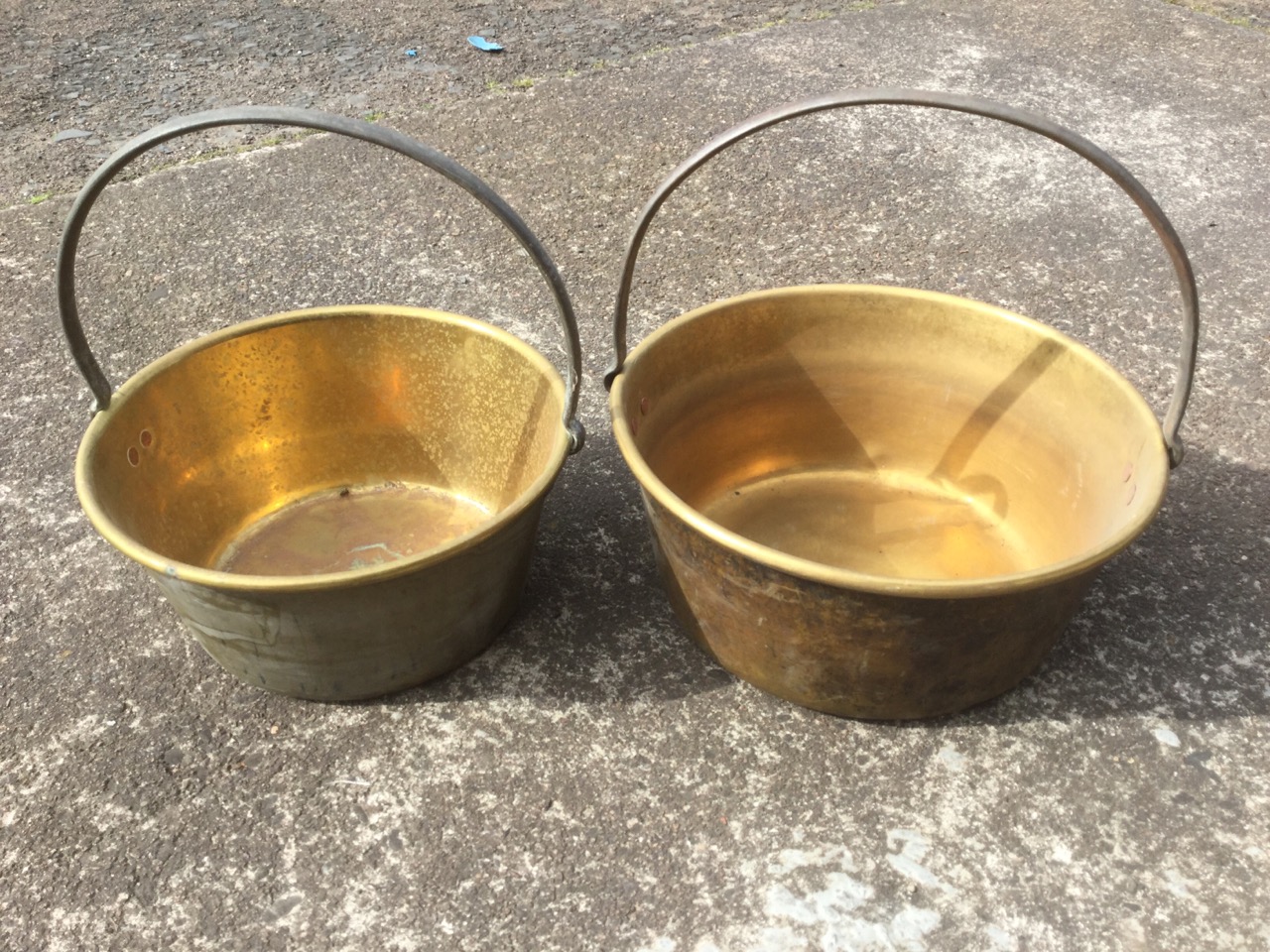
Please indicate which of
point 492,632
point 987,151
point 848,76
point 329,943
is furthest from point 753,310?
point 848,76

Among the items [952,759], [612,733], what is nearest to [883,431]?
[952,759]

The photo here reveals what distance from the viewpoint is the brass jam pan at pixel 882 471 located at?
1570 mm

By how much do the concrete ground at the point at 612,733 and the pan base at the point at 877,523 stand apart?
201mm

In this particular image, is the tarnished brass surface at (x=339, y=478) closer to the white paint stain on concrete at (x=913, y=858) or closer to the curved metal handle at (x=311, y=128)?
the curved metal handle at (x=311, y=128)

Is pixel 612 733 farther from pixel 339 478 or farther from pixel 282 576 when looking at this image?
pixel 339 478

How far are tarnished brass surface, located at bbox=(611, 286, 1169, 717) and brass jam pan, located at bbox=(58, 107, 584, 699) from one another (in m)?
0.30

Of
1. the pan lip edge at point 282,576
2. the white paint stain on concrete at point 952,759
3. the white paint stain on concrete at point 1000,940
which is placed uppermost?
the pan lip edge at point 282,576

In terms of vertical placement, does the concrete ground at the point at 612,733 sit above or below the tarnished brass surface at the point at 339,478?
below

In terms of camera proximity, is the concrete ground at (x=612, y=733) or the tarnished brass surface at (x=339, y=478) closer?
the concrete ground at (x=612, y=733)

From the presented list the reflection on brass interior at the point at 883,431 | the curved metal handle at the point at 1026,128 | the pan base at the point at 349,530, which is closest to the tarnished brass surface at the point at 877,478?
the reflection on brass interior at the point at 883,431

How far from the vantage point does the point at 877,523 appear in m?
2.20

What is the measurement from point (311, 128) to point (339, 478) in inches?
36.0

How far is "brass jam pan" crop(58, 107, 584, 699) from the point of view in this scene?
162 cm

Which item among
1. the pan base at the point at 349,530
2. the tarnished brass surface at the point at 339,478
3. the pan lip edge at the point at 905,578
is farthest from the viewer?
the pan base at the point at 349,530
